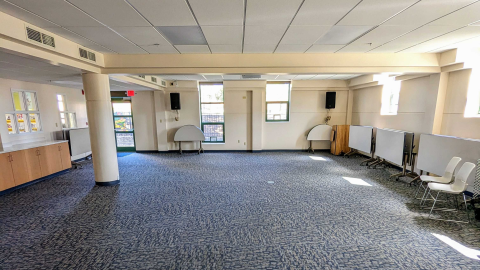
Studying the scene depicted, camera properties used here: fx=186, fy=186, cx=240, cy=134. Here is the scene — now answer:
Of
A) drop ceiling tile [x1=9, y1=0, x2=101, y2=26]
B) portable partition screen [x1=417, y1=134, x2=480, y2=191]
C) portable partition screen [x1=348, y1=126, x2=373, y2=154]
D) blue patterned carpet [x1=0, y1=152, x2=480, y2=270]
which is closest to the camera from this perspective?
drop ceiling tile [x1=9, y1=0, x2=101, y2=26]

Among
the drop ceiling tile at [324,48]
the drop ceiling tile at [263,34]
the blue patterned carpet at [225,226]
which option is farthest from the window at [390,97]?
the drop ceiling tile at [263,34]

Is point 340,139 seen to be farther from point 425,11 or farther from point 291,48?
point 425,11

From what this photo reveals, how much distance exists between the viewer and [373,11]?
2.26 m

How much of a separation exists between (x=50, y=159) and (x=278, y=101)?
7440 millimetres

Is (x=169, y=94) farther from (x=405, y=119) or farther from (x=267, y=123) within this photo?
(x=405, y=119)

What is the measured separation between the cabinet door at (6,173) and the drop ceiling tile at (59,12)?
11.7 ft

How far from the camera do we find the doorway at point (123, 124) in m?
7.71

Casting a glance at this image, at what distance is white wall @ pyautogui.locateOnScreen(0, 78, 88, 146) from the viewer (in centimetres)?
459

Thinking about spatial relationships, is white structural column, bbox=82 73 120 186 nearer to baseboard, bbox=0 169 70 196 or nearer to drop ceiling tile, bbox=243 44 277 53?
baseboard, bbox=0 169 70 196

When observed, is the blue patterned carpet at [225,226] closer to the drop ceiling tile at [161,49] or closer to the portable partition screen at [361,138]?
the portable partition screen at [361,138]

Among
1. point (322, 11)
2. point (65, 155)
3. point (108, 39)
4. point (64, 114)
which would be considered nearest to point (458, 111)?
point (322, 11)

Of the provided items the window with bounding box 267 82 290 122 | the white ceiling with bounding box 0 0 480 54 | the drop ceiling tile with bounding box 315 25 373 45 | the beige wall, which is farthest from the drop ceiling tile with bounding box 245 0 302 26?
the window with bounding box 267 82 290 122

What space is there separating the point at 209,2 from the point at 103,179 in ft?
14.3

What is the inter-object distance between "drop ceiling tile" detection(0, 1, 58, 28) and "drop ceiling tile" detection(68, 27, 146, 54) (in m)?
0.28
